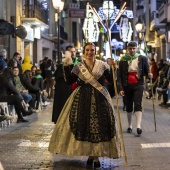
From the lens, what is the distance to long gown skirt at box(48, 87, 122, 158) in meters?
8.90

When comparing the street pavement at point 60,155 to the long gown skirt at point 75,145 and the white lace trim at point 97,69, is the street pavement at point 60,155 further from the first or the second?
the white lace trim at point 97,69

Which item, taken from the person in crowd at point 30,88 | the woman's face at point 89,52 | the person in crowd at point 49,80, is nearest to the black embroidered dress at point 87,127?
the woman's face at point 89,52

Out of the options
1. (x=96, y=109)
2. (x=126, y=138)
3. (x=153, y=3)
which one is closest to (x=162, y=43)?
(x=153, y=3)

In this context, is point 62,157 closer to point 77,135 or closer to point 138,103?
point 77,135

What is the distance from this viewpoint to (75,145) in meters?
8.95

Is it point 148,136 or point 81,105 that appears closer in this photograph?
point 81,105

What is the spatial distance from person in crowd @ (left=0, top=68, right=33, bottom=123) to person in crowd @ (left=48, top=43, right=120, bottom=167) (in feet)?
21.1

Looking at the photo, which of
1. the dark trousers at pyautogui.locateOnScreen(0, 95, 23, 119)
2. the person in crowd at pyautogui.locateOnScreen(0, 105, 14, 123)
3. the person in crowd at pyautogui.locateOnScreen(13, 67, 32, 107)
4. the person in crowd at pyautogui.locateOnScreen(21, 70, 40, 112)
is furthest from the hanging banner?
the person in crowd at pyautogui.locateOnScreen(0, 105, 14, 123)

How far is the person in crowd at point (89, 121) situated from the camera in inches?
351

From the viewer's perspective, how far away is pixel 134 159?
9742 millimetres

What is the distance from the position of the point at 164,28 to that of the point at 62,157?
3525 cm

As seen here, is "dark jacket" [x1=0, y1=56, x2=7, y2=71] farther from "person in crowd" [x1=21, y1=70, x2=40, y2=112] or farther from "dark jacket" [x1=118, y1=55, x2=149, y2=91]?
"dark jacket" [x1=118, y1=55, x2=149, y2=91]

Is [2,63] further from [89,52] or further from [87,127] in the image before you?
[87,127]

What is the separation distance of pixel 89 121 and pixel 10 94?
725cm
